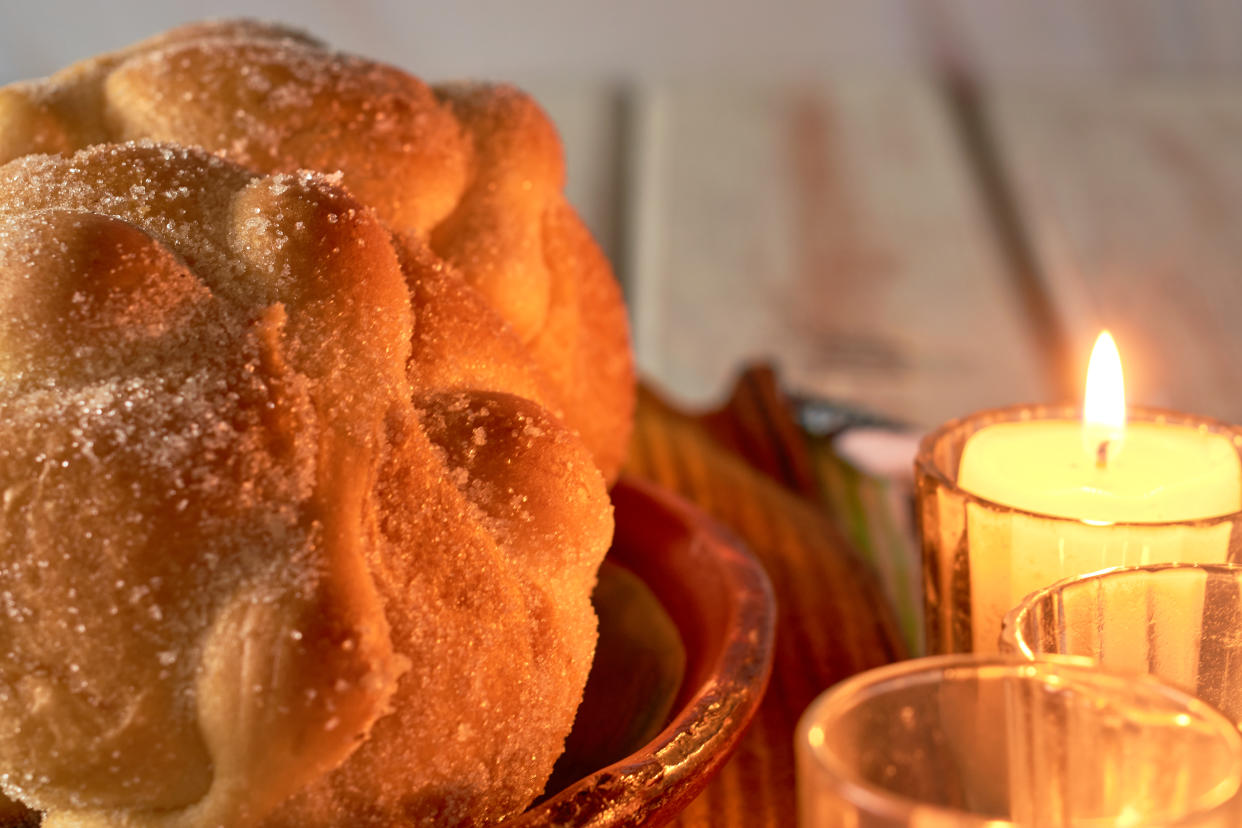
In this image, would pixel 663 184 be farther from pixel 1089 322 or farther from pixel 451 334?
pixel 451 334

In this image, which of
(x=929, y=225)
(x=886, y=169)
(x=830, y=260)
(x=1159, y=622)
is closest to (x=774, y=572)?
(x=1159, y=622)

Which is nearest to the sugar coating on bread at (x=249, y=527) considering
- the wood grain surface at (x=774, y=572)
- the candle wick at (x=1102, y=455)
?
the wood grain surface at (x=774, y=572)

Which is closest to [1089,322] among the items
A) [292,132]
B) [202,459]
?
[292,132]

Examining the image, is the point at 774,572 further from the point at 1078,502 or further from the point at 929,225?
the point at 929,225

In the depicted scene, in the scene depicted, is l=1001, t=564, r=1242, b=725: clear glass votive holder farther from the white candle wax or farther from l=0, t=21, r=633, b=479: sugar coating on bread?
l=0, t=21, r=633, b=479: sugar coating on bread

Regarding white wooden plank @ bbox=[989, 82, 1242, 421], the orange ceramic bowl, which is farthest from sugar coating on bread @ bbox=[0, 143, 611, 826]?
white wooden plank @ bbox=[989, 82, 1242, 421]

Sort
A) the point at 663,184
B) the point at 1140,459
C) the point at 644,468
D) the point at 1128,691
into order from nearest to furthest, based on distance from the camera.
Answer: the point at 1128,691 → the point at 1140,459 → the point at 644,468 → the point at 663,184
